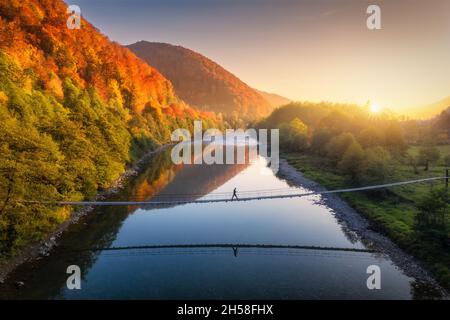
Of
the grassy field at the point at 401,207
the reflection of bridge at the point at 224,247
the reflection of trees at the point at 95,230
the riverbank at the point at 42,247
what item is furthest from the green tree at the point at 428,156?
the riverbank at the point at 42,247

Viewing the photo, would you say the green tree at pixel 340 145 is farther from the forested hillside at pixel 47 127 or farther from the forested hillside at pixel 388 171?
the forested hillside at pixel 47 127

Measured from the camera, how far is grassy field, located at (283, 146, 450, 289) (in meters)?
19.9

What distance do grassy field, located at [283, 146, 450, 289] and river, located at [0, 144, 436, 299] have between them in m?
2.15

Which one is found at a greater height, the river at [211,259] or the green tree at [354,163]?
the green tree at [354,163]

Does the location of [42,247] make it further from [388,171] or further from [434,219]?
[388,171]

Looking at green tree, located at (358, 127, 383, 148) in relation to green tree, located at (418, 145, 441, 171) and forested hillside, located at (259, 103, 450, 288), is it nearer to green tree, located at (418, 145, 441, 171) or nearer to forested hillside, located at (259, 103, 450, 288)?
forested hillside, located at (259, 103, 450, 288)

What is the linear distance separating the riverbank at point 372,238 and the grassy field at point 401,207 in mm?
427

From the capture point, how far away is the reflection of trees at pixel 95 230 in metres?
16.9

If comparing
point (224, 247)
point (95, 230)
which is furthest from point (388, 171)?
point (95, 230)

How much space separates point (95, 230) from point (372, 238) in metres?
20.8

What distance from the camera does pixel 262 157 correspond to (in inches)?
2837
